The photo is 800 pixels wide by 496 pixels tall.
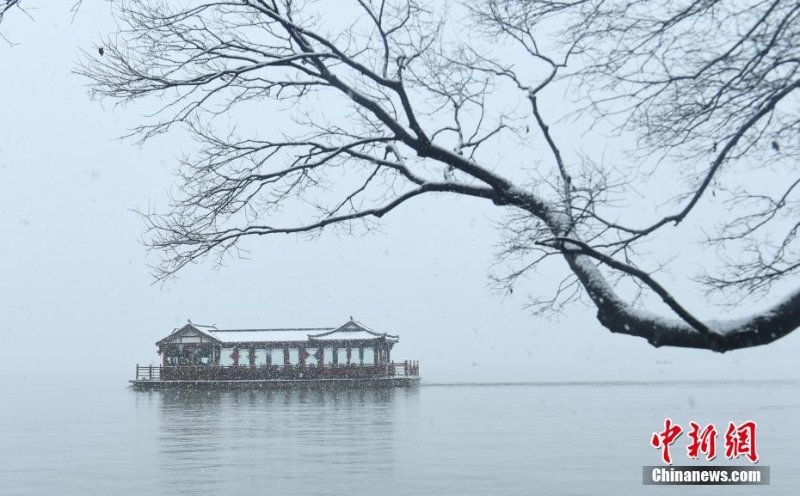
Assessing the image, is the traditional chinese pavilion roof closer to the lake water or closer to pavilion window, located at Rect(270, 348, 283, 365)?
pavilion window, located at Rect(270, 348, 283, 365)

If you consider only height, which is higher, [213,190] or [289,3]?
[289,3]

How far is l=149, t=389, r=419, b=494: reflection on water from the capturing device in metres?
17.5

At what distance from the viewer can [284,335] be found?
206ft

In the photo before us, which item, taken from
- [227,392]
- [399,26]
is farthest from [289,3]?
[227,392]

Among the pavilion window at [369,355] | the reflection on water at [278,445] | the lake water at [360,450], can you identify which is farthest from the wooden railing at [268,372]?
the lake water at [360,450]

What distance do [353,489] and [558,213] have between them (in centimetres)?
1198

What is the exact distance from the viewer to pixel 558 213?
543 cm

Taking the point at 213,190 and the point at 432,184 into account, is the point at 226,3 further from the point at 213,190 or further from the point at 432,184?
the point at 432,184

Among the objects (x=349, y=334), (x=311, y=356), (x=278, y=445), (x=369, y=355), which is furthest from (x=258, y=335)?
(x=278, y=445)

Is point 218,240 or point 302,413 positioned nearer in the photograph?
point 218,240

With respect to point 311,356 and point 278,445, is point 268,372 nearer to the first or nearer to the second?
point 311,356

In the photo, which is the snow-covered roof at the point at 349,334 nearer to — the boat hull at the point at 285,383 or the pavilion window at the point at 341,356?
the pavilion window at the point at 341,356

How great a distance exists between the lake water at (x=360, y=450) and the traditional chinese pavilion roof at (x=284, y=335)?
55.3ft

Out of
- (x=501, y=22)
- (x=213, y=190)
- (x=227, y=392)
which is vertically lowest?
(x=227, y=392)
